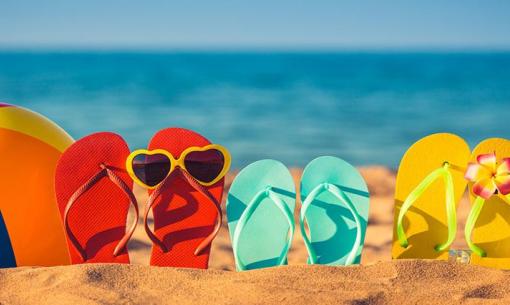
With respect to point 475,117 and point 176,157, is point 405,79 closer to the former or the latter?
point 475,117

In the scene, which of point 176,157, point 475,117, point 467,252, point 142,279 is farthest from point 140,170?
point 475,117

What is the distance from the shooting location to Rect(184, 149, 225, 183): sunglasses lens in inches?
88.7

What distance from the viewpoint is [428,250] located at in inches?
94.0

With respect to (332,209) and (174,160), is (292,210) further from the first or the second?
(174,160)

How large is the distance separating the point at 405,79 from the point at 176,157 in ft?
79.6

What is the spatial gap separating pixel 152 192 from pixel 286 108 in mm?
14457

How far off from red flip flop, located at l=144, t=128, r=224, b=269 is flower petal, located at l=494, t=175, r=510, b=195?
0.89 m

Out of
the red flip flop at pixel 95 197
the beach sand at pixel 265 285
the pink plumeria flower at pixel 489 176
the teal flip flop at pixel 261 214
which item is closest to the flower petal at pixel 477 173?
the pink plumeria flower at pixel 489 176

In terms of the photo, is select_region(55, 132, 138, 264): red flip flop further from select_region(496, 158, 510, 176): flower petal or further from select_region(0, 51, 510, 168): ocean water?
select_region(0, 51, 510, 168): ocean water

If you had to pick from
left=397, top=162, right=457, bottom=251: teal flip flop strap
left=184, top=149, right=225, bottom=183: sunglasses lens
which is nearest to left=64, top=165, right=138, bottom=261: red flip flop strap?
left=184, top=149, right=225, bottom=183: sunglasses lens

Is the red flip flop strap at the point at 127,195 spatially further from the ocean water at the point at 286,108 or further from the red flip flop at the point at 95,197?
the ocean water at the point at 286,108

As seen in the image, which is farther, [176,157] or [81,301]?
[176,157]

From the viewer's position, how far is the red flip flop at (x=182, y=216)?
229 centimetres

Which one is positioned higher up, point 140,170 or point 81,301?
point 140,170
